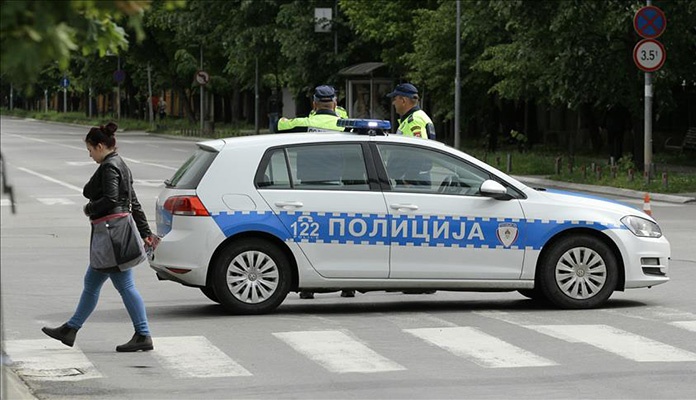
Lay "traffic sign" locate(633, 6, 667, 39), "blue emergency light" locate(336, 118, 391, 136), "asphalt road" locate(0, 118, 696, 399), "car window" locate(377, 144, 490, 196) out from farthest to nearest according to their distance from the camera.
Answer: "traffic sign" locate(633, 6, 667, 39)
"blue emergency light" locate(336, 118, 391, 136)
"car window" locate(377, 144, 490, 196)
"asphalt road" locate(0, 118, 696, 399)

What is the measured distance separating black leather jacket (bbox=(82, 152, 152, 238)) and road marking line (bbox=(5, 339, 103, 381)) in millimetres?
969

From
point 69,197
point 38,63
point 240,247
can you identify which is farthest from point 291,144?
point 69,197

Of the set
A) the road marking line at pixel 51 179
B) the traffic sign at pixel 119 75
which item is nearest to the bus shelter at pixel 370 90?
the road marking line at pixel 51 179

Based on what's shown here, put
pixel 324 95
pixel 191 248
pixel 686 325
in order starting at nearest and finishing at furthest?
pixel 686 325 < pixel 191 248 < pixel 324 95

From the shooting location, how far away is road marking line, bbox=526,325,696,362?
10.5 metres

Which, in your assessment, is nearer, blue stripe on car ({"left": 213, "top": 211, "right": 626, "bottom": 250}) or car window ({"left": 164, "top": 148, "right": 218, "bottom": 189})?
blue stripe on car ({"left": 213, "top": 211, "right": 626, "bottom": 250})

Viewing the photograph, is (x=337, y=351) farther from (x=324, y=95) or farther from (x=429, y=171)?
(x=324, y=95)

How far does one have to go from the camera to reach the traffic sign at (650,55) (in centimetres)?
3238

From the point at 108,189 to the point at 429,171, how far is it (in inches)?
124

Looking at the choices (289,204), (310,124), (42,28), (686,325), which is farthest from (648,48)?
(42,28)

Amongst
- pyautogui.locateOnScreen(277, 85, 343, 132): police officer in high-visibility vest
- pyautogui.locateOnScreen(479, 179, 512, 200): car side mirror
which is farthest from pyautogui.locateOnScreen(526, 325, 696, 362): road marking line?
pyautogui.locateOnScreen(277, 85, 343, 132): police officer in high-visibility vest

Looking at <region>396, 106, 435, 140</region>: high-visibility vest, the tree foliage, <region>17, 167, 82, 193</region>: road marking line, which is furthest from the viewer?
<region>17, 167, 82, 193</region>: road marking line

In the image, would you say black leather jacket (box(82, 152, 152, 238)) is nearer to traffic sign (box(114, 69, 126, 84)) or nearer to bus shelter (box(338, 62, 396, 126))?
bus shelter (box(338, 62, 396, 126))

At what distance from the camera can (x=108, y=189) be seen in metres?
10.8
